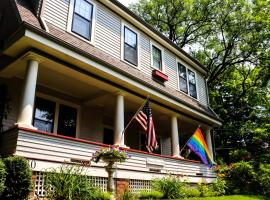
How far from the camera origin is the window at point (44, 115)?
32.8ft

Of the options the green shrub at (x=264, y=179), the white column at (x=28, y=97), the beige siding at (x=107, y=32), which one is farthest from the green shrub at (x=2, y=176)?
the green shrub at (x=264, y=179)

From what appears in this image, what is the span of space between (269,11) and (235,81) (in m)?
6.73

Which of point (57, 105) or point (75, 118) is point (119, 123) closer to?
point (75, 118)

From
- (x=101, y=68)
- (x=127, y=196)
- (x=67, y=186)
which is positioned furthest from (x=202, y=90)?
(x=67, y=186)

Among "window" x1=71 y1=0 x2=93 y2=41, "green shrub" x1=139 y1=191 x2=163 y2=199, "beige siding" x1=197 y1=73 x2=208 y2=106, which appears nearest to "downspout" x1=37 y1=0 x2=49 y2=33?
"window" x1=71 y1=0 x2=93 y2=41

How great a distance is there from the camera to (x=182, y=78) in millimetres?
15586

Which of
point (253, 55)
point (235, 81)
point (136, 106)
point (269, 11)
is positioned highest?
point (269, 11)

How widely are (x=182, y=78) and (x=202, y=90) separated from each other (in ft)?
8.74

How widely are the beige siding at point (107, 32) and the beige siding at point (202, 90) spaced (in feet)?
24.6

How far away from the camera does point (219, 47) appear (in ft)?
86.3

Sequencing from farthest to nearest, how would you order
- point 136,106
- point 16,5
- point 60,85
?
point 136,106 < point 60,85 < point 16,5

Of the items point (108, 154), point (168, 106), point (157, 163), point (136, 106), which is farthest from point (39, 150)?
point (168, 106)

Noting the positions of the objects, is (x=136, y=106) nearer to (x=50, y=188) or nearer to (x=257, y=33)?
(x=50, y=188)

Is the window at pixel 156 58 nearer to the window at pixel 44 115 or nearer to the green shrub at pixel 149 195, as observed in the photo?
the window at pixel 44 115
